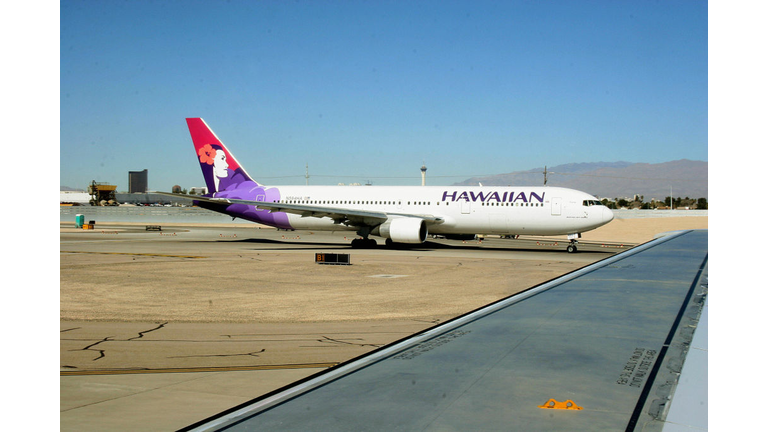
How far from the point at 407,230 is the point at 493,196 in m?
5.69

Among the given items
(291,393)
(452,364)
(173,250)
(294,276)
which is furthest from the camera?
(173,250)

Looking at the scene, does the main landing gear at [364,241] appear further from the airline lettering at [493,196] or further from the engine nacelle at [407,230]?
the airline lettering at [493,196]

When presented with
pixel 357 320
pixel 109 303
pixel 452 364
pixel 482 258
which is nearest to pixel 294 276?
pixel 109 303

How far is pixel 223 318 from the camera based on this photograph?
13711 mm

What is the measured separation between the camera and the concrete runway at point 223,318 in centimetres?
793

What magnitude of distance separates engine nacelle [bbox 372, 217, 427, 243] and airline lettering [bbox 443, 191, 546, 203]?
8.78 ft

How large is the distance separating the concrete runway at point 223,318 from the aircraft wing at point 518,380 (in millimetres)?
3819

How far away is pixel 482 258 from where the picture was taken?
2962cm

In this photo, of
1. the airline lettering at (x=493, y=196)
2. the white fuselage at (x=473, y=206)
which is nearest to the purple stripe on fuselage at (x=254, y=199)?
the white fuselage at (x=473, y=206)

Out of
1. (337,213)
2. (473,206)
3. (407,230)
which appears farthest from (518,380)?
(473,206)

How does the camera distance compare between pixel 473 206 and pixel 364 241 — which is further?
pixel 364 241

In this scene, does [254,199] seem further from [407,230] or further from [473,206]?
[473,206]
